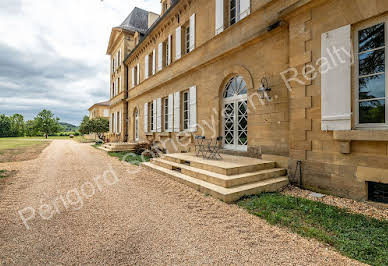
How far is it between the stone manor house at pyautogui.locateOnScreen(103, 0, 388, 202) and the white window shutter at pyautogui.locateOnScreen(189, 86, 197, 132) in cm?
6

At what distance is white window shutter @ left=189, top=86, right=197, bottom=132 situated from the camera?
844 centimetres

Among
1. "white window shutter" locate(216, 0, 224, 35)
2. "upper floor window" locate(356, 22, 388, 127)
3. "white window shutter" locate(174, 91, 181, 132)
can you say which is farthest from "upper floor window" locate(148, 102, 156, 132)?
"upper floor window" locate(356, 22, 388, 127)

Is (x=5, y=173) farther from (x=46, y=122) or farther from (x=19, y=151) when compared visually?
(x=46, y=122)

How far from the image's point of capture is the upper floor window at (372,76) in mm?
3646

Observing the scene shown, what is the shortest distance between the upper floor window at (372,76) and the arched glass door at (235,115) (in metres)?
3.10

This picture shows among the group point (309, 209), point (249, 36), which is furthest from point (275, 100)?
point (309, 209)

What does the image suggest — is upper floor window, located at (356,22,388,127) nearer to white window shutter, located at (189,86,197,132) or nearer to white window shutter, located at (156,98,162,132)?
white window shutter, located at (189,86,197,132)

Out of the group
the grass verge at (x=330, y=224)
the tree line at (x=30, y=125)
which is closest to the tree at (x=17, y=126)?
the tree line at (x=30, y=125)

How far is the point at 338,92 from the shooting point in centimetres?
399

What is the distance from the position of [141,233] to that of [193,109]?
6297mm

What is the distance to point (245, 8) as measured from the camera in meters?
6.37

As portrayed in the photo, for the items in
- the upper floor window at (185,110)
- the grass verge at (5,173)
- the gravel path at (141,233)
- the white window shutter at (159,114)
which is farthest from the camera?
the white window shutter at (159,114)

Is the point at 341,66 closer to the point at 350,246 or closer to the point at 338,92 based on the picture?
the point at 338,92

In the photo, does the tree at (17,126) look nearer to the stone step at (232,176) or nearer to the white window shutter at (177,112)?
the white window shutter at (177,112)
